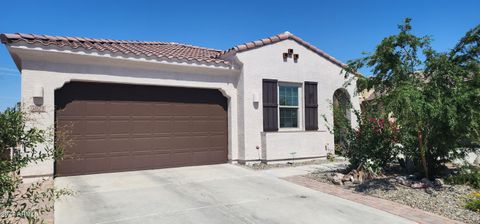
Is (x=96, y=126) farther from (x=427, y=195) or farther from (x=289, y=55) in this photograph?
(x=427, y=195)

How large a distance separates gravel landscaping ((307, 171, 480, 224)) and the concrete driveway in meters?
1.01

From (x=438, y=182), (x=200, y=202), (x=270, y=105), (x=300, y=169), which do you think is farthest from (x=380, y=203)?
(x=270, y=105)

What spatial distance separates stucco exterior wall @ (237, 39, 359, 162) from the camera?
991 cm

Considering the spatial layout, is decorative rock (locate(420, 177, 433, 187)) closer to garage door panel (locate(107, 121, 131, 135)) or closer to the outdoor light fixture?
garage door panel (locate(107, 121, 131, 135))

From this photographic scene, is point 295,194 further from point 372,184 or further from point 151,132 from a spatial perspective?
point 151,132

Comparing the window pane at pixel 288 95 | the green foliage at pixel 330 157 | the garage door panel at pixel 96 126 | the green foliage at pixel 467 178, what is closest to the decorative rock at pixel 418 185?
the green foliage at pixel 467 178

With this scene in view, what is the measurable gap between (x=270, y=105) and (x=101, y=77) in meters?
5.30

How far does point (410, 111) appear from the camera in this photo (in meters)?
5.74

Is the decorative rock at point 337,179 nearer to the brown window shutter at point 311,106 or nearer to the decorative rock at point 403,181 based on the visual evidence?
the decorative rock at point 403,181

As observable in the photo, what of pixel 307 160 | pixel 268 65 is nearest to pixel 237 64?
pixel 268 65

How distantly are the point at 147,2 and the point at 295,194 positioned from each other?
876cm

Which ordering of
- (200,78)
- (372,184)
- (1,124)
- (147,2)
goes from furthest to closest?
(147,2)
(200,78)
(372,184)
(1,124)

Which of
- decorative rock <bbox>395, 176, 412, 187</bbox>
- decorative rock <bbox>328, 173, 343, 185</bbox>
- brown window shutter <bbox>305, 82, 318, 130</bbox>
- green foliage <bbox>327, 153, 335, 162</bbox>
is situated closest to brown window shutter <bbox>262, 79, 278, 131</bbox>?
brown window shutter <bbox>305, 82, 318, 130</bbox>

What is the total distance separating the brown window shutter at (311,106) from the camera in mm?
10938
